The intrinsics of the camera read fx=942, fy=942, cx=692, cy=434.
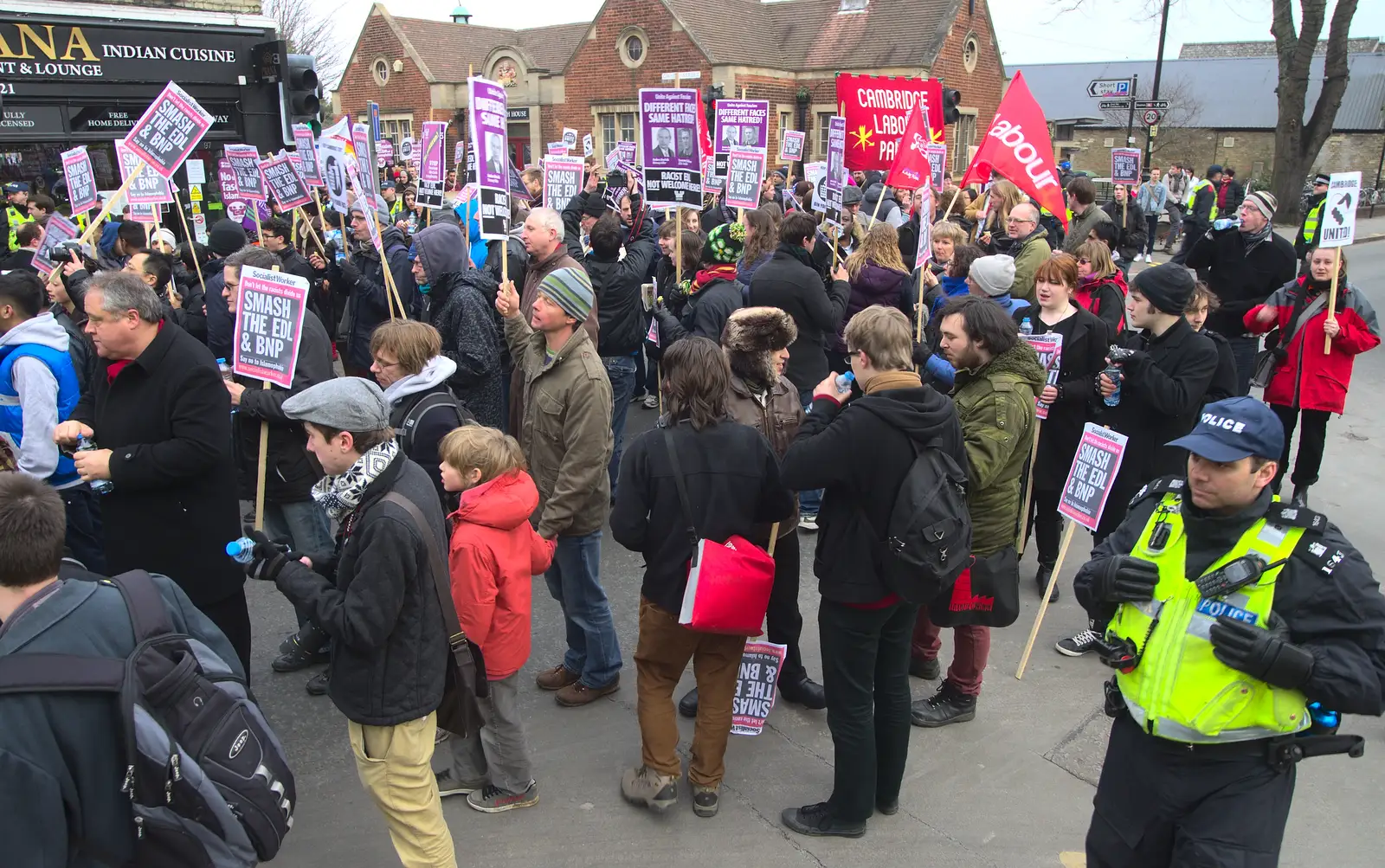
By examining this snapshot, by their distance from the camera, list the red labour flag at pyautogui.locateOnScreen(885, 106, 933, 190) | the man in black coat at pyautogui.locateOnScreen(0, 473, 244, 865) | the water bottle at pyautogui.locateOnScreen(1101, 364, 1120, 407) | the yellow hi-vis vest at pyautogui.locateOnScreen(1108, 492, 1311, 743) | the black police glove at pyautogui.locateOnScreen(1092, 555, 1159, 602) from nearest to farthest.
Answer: the man in black coat at pyautogui.locateOnScreen(0, 473, 244, 865) → the yellow hi-vis vest at pyautogui.locateOnScreen(1108, 492, 1311, 743) → the black police glove at pyautogui.locateOnScreen(1092, 555, 1159, 602) → the water bottle at pyautogui.locateOnScreen(1101, 364, 1120, 407) → the red labour flag at pyautogui.locateOnScreen(885, 106, 933, 190)

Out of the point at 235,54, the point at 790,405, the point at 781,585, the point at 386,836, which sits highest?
the point at 235,54

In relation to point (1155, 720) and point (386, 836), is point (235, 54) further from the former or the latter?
point (1155, 720)

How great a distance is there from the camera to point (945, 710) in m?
4.46

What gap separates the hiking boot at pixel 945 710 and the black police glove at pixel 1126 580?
1967 millimetres

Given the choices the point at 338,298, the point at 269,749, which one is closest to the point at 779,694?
the point at 269,749

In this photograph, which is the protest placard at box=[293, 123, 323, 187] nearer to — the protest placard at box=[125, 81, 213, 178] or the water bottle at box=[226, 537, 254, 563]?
the protest placard at box=[125, 81, 213, 178]

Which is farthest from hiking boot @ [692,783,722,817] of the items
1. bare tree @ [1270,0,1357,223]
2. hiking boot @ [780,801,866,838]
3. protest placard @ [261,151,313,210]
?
bare tree @ [1270,0,1357,223]

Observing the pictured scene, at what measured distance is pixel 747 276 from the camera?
7145mm

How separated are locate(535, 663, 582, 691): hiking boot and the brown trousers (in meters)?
1.01

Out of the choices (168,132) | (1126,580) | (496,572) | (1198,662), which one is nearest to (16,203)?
(168,132)

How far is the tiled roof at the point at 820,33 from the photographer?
109 ft

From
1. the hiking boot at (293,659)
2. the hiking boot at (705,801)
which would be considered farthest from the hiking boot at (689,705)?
the hiking boot at (293,659)

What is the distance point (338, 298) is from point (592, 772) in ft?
19.8

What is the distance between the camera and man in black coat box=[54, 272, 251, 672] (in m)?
3.50
